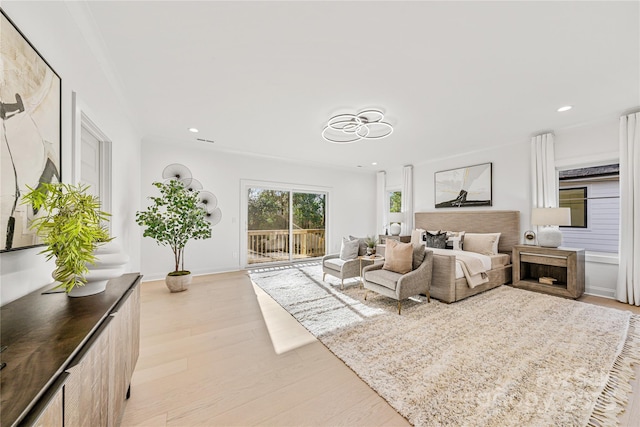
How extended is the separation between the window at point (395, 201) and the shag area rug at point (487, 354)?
3763mm

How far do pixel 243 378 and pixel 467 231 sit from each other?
490 centimetres

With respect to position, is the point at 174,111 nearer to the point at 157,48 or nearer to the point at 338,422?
the point at 157,48

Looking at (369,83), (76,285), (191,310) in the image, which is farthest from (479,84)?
(191,310)

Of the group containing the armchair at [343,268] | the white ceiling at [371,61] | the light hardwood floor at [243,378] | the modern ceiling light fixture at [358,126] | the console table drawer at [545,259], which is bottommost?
the light hardwood floor at [243,378]

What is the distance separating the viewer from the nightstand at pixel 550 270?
11.3 ft

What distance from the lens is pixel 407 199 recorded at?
20.8 ft

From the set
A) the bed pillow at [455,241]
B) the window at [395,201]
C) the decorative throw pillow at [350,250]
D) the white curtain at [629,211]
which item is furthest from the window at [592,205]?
the decorative throw pillow at [350,250]

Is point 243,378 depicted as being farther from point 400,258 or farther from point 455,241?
point 455,241

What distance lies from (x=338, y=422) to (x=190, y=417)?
92cm

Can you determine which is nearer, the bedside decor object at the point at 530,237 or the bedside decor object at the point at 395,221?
the bedside decor object at the point at 530,237

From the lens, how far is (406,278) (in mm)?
2996

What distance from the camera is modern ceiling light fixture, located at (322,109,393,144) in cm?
327

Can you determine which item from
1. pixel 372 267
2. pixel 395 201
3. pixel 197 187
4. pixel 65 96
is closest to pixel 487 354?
pixel 372 267

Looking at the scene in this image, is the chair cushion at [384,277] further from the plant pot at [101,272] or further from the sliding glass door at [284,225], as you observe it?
the sliding glass door at [284,225]
